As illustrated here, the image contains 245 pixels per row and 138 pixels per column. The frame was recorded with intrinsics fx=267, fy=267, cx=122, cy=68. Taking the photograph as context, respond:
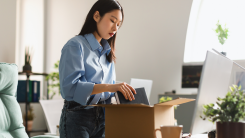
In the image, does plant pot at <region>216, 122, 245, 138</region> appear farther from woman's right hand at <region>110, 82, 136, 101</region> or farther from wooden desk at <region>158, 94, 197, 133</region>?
wooden desk at <region>158, 94, 197, 133</region>

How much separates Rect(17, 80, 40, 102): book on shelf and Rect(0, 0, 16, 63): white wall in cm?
41

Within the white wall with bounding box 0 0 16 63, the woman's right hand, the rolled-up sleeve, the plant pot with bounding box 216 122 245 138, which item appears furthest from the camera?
the white wall with bounding box 0 0 16 63

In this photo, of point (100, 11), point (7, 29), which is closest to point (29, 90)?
point (7, 29)

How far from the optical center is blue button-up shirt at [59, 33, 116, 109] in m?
1.07

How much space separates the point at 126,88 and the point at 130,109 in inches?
3.2

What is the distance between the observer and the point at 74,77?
3.52ft

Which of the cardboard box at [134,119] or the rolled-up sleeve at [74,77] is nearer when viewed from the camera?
the cardboard box at [134,119]

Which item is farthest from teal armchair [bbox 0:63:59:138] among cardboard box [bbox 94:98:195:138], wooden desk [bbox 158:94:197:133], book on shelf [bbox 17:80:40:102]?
book on shelf [bbox 17:80:40:102]

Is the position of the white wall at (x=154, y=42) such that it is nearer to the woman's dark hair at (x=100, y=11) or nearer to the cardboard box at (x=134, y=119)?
the woman's dark hair at (x=100, y=11)

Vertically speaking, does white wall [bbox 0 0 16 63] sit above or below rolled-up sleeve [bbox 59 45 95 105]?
above

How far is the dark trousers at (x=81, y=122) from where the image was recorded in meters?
1.09

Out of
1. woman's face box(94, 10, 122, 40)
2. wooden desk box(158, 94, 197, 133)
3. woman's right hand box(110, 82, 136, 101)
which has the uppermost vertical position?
woman's face box(94, 10, 122, 40)

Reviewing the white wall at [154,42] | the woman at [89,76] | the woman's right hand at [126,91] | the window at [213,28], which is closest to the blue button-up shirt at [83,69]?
the woman at [89,76]

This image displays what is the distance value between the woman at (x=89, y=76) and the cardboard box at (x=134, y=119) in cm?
6
